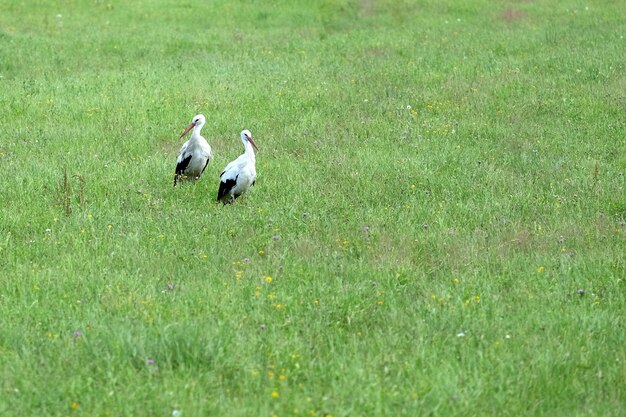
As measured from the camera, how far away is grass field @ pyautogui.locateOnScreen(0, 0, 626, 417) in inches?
242

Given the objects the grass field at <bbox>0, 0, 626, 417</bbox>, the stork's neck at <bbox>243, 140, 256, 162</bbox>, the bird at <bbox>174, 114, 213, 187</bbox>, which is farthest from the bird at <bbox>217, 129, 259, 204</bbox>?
the bird at <bbox>174, 114, 213, 187</bbox>

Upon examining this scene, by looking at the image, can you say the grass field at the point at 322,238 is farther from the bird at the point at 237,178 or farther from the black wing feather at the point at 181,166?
the black wing feather at the point at 181,166

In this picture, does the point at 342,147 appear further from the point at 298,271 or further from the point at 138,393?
the point at 138,393

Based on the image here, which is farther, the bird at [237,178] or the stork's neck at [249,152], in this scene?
the stork's neck at [249,152]

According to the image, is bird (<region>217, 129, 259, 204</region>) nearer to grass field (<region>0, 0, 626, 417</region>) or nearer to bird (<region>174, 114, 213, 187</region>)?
grass field (<region>0, 0, 626, 417</region>)

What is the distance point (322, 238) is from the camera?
9547 millimetres

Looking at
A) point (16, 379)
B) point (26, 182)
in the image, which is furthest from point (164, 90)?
point (16, 379)

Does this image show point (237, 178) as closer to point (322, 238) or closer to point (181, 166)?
point (181, 166)

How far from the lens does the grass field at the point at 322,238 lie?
615 centimetres

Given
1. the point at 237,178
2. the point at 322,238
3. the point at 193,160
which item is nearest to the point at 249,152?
the point at 237,178

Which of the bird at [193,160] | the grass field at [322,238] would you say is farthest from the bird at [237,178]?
the bird at [193,160]

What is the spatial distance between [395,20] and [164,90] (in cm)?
1176

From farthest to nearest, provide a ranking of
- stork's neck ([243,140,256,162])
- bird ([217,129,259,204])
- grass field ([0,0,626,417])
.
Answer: stork's neck ([243,140,256,162]), bird ([217,129,259,204]), grass field ([0,0,626,417])

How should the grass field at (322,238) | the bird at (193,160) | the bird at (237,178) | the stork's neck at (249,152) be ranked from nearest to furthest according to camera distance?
the grass field at (322,238), the bird at (237,178), the stork's neck at (249,152), the bird at (193,160)
